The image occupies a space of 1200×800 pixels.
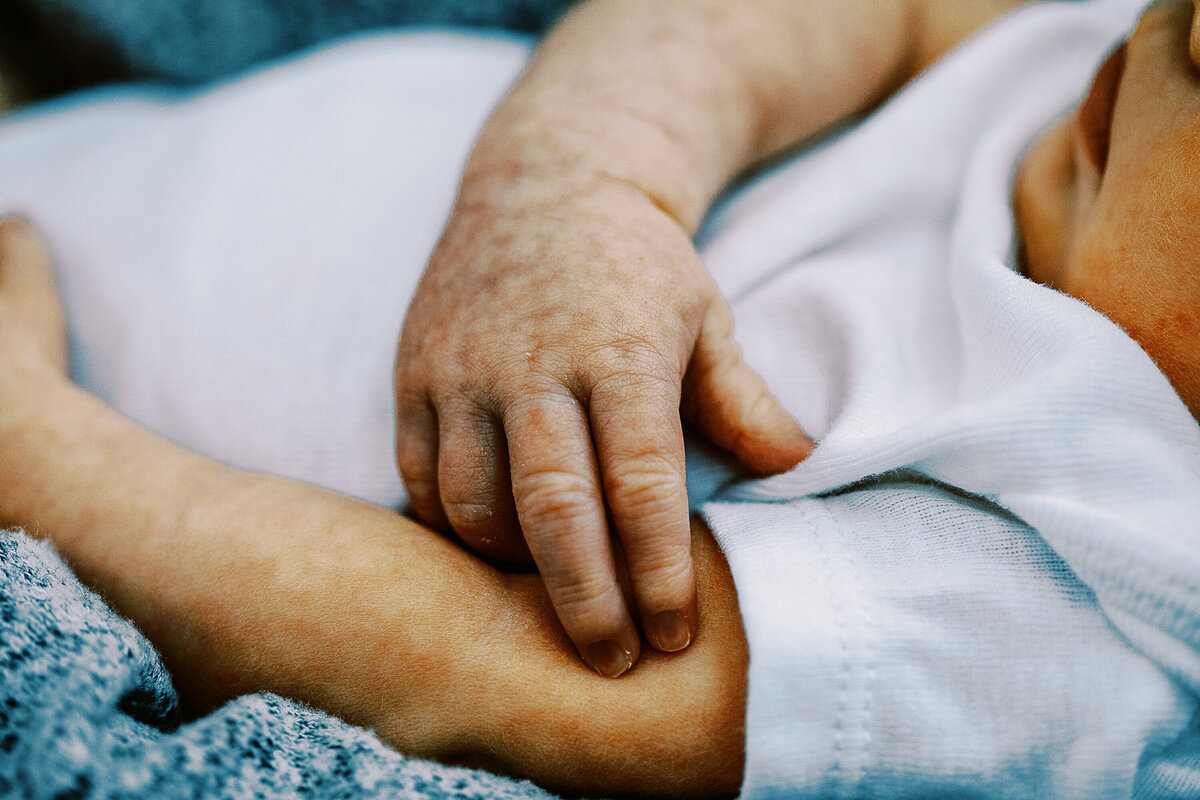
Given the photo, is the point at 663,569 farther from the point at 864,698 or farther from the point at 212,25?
the point at 212,25

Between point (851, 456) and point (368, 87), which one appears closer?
point (851, 456)

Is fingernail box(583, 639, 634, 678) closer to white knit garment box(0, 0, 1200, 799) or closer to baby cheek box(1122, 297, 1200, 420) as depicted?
white knit garment box(0, 0, 1200, 799)

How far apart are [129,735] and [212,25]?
29.7 inches

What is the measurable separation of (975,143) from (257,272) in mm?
573

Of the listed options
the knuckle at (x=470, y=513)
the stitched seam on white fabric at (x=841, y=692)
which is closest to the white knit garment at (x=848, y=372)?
the stitched seam on white fabric at (x=841, y=692)

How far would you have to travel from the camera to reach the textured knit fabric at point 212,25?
0.76 meters

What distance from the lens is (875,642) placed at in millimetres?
353

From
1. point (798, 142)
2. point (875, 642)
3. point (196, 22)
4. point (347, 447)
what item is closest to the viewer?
point (875, 642)

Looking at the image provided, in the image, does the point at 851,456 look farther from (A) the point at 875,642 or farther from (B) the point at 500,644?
(B) the point at 500,644

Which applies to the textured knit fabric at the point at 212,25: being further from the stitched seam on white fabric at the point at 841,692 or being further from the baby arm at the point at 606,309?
the stitched seam on white fabric at the point at 841,692

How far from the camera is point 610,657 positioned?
378 millimetres

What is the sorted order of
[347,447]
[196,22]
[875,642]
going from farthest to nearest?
1. [196,22]
2. [347,447]
3. [875,642]

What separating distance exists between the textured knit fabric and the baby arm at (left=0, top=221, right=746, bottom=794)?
512 mm

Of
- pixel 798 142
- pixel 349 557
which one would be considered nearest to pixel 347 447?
pixel 349 557
